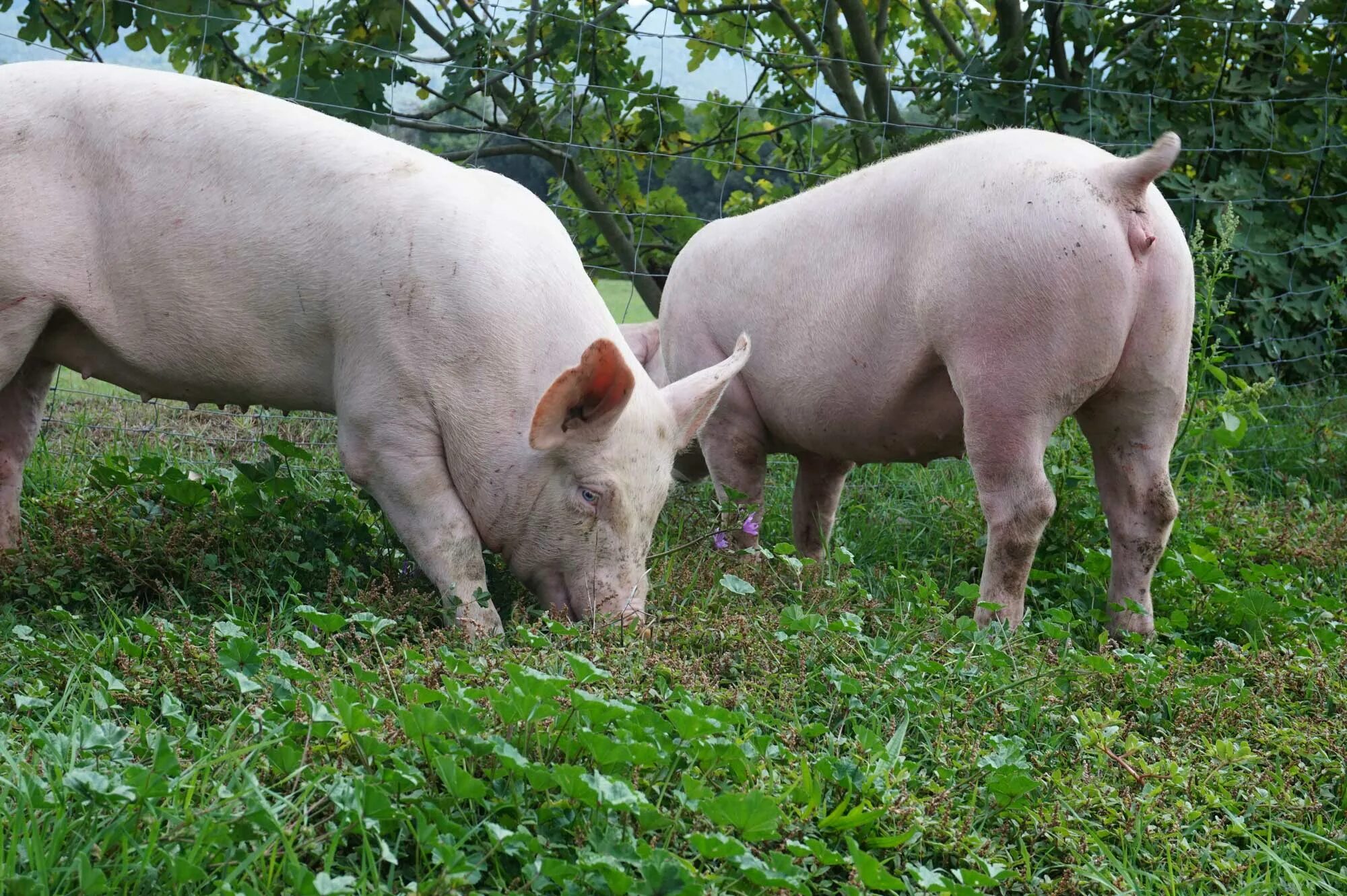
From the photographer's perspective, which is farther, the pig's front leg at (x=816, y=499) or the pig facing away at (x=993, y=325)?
the pig's front leg at (x=816, y=499)

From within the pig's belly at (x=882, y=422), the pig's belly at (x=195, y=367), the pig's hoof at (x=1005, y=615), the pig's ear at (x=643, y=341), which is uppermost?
the pig's belly at (x=195, y=367)

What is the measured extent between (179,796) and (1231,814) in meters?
1.97

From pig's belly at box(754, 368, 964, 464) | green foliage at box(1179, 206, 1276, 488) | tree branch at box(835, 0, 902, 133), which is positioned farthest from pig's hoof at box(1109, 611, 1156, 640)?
tree branch at box(835, 0, 902, 133)

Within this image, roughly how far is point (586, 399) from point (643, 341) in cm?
245

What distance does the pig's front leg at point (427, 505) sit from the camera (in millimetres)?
3562

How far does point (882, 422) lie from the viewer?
14.3 feet

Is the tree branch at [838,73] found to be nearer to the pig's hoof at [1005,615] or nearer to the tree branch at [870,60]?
the tree branch at [870,60]

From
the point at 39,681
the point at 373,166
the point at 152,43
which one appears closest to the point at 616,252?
the point at 152,43

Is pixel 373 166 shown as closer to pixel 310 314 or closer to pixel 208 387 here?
pixel 310 314

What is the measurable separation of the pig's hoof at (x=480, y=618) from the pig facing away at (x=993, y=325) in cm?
141

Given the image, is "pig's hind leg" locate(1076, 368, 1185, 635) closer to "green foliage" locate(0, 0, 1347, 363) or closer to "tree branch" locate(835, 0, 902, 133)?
"green foliage" locate(0, 0, 1347, 363)

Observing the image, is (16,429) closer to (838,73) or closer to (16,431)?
(16,431)

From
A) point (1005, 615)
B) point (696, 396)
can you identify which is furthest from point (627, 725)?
point (1005, 615)

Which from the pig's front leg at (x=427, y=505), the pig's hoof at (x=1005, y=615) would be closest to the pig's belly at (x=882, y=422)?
the pig's hoof at (x=1005, y=615)
